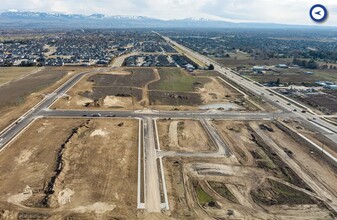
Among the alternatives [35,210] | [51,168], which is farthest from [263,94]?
[35,210]

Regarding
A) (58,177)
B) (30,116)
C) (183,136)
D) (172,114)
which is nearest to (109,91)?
(172,114)

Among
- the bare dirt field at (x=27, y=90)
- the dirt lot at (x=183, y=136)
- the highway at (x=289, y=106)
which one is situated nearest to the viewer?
the dirt lot at (x=183, y=136)

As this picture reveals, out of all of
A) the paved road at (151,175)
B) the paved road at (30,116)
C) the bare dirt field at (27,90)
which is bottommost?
the paved road at (151,175)

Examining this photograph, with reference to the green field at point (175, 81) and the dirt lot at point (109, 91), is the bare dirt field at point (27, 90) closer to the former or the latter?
the dirt lot at point (109, 91)

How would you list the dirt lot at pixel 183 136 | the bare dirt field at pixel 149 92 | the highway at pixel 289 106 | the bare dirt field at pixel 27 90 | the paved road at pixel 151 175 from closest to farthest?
the paved road at pixel 151 175 → the dirt lot at pixel 183 136 → the highway at pixel 289 106 → the bare dirt field at pixel 27 90 → the bare dirt field at pixel 149 92

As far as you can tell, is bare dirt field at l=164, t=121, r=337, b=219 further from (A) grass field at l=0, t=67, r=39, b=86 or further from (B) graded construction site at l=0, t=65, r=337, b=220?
(A) grass field at l=0, t=67, r=39, b=86

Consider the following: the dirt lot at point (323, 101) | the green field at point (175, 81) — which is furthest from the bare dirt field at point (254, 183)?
the green field at point (175, 81)
